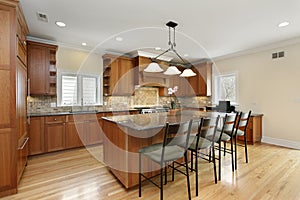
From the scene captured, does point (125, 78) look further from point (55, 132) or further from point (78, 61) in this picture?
point (55, 132)

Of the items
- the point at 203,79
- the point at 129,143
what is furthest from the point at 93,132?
the point at 203,79

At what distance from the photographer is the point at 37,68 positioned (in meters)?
3.65

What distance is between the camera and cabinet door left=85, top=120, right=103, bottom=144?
4145 mm

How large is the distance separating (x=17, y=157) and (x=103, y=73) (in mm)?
3182

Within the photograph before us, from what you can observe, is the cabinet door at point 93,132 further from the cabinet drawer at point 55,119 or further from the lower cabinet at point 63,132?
the cabinet drawer at point 55,119

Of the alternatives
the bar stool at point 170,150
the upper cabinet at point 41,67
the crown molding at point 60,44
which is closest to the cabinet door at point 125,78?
the crown molding at point 60,44

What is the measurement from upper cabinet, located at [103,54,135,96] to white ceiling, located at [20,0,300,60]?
0.48 meters

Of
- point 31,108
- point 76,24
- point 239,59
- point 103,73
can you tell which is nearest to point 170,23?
point 76,24

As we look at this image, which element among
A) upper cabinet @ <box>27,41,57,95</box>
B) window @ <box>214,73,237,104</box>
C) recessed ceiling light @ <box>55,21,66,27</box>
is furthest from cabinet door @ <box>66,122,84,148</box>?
window @ <box>214,73,237,104</box>

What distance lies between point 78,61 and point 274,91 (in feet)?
17.5

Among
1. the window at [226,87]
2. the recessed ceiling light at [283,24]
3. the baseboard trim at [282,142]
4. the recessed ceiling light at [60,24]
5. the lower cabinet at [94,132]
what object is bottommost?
the baseboard trim at [282,142]

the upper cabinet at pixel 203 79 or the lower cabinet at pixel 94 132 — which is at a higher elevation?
the upper cabinet at pixel 203 79

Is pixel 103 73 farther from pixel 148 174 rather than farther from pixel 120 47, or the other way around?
pixel 148 174

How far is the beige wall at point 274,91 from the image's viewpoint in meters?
3.92
